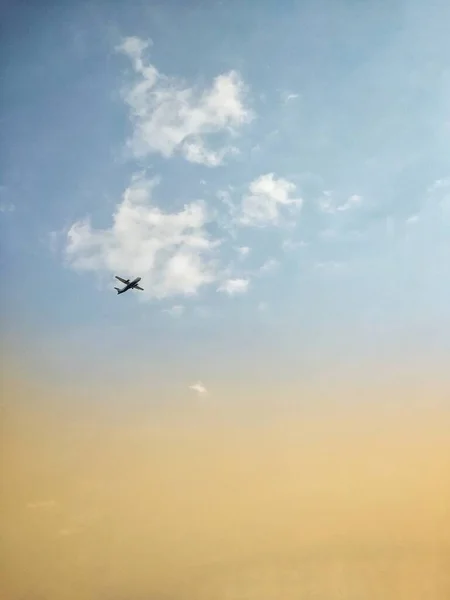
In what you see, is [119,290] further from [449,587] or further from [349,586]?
[449,587]

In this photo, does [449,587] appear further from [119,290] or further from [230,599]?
[119,290]

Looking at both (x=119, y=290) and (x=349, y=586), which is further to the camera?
(x=119, y=290)

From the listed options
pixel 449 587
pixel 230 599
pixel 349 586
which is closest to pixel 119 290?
pixel 230 599

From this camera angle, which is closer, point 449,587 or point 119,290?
point 449,587

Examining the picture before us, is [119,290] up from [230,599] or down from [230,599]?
up

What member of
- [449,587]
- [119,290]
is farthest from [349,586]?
[119,290]

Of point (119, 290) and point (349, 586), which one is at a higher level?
point (119, 290)

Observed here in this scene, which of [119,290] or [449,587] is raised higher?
[119,290]

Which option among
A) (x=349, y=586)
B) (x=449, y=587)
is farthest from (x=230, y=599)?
(x=449, y=587)
